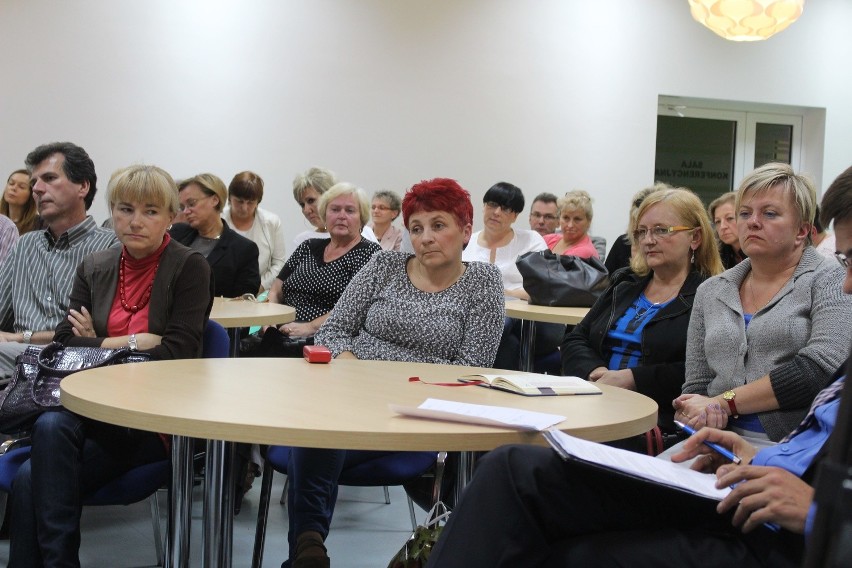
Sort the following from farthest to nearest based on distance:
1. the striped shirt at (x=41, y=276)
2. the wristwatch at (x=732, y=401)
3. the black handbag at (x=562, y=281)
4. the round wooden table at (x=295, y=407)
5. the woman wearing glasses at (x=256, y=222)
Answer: the woman wearing glasses at (x=256, y=222), the black handbag at (x=562, y=281), the striped shirt at (x=41, y=276), the wristwatch at (x=732, y=401), the round wooden table at (x=295, y=407)

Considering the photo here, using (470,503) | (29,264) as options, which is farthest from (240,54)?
(470,503)

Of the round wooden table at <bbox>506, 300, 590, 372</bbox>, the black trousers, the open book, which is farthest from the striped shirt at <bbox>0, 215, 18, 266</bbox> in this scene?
the black trousers

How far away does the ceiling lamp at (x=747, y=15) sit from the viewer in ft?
18.7

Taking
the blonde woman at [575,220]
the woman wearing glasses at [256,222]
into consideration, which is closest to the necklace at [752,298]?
the blonde woman at [575,220]

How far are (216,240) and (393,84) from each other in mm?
3344

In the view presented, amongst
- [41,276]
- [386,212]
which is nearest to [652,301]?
[41,276]

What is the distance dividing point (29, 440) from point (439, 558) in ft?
4.60

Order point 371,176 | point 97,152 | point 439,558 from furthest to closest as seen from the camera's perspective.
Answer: point 371,176
point 97,152
point 439,558

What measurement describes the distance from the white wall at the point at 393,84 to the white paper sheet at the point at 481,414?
19.3 feet

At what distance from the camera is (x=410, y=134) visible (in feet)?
25.6

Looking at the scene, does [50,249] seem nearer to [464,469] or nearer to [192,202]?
[192,202]

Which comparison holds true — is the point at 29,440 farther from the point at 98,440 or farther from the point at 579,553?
the point at 579,553

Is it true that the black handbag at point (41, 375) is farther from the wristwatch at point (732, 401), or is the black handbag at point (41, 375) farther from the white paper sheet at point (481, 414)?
the wristwatch at point (732, 401)

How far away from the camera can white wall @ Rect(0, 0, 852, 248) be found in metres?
7.00
